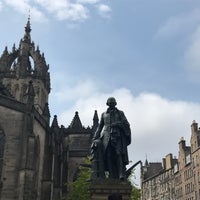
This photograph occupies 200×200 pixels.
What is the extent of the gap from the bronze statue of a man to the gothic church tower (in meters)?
52.4

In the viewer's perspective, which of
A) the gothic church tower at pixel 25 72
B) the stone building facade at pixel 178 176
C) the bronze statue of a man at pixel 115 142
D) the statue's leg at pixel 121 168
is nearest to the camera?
the statue's leg at pixel 121 168

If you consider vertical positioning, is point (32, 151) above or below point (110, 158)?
above

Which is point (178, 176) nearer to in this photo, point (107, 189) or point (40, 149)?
point (40, 149)

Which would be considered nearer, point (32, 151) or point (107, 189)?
point (107, 189)

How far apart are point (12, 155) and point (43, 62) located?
36.3m

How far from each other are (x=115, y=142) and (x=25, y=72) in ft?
183

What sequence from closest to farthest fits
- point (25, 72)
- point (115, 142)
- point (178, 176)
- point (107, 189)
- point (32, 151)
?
point (107, 189), point (115, 142), point (32, 151), point (25, 72), point (178, 176)

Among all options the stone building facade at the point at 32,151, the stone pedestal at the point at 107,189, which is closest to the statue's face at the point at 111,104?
the stone pedestal at the point at 107,189

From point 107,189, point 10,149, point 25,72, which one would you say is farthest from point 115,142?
point 25,72

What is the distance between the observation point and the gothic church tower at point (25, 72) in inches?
2514

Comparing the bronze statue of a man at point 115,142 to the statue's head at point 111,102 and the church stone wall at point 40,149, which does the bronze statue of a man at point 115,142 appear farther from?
the church stone wall at point 40,149

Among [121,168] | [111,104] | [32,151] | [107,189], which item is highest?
[32,151]

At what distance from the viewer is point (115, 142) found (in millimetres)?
10711

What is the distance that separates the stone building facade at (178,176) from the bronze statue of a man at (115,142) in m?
59.8
